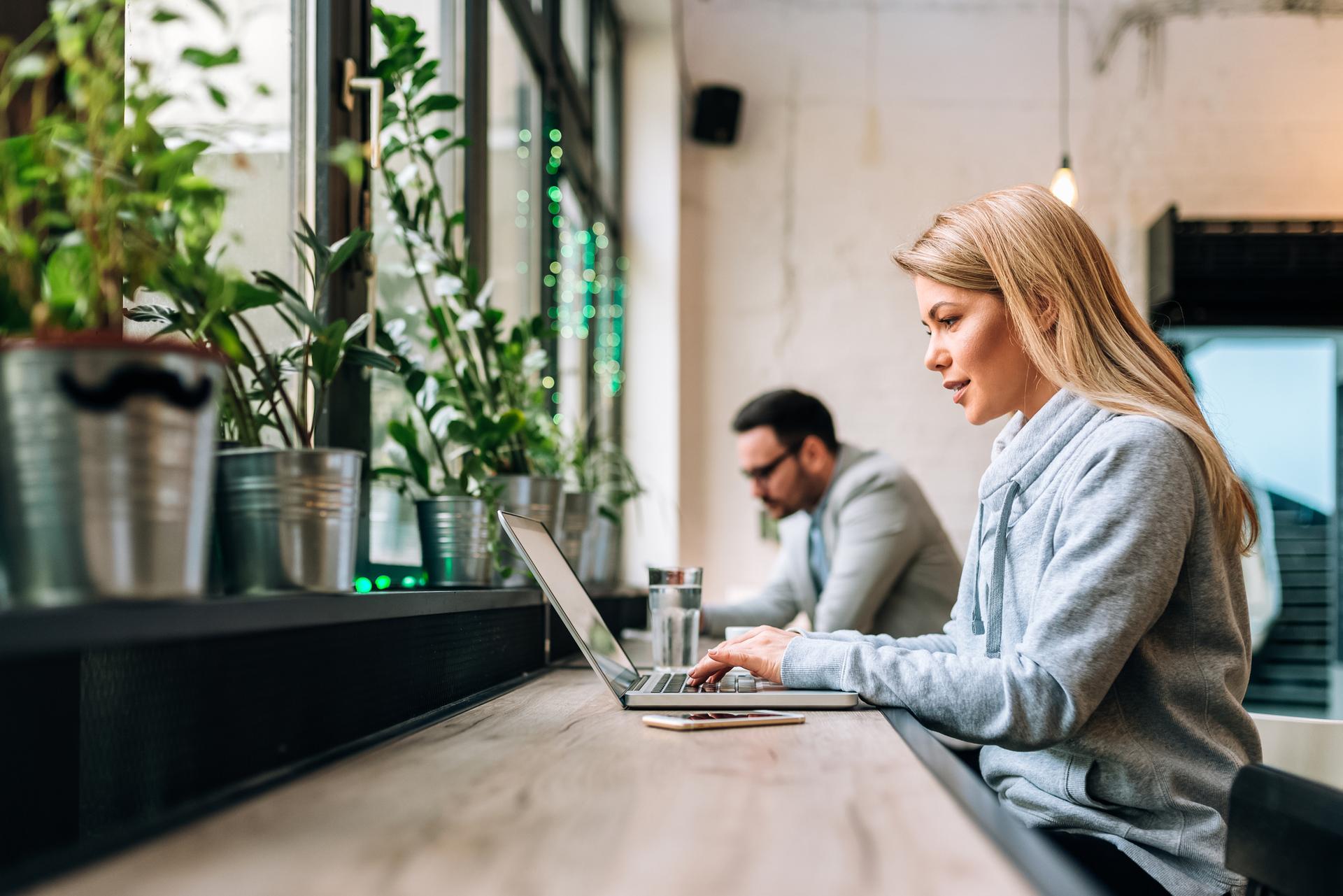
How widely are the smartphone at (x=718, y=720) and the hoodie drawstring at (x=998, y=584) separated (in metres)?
0.31

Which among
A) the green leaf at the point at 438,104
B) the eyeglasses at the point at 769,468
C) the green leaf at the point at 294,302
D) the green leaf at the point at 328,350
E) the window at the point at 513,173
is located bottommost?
the eyeglasses at the point at 769,468

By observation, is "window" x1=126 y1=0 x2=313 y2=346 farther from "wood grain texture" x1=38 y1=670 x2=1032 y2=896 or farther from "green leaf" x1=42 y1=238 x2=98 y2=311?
"wood grain texture" x1=38 y1=670 x2=1032 y2=896

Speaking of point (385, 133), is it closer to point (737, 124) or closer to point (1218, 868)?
point (1218, 868)

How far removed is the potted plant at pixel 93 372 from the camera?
640 mm

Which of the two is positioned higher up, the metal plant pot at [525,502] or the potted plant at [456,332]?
the potted plant at [456,332]

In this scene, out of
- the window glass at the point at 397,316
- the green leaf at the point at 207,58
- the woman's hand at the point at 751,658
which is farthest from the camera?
the window glass at the point at 397,316

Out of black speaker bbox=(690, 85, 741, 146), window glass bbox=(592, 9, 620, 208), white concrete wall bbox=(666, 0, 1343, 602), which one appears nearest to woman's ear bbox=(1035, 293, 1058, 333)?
window glass bbox=(592, 9, 620, 208)

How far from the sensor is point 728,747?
102 cm

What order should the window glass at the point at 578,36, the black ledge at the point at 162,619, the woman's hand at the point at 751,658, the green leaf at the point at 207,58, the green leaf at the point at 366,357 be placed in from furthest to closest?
1. the window glass at the point at 578,36
2. the woman's hand at the point at 751,658
3. the green leaf at the point at 366,357
4. the green leaf at the point at 207,58
5. the black ledge at the point at 162,619

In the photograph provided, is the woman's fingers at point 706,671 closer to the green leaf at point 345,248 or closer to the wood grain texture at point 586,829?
the wood grain texture at point 586,829

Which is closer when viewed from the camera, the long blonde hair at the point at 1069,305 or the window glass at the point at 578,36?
the long blonde hair at the point at 1069,305

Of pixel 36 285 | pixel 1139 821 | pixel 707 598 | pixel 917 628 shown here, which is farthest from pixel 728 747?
pixel 707 598

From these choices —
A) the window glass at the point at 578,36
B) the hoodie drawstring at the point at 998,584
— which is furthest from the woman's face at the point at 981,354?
the window glass at the point at 578,36

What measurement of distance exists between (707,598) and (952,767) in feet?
12.6
